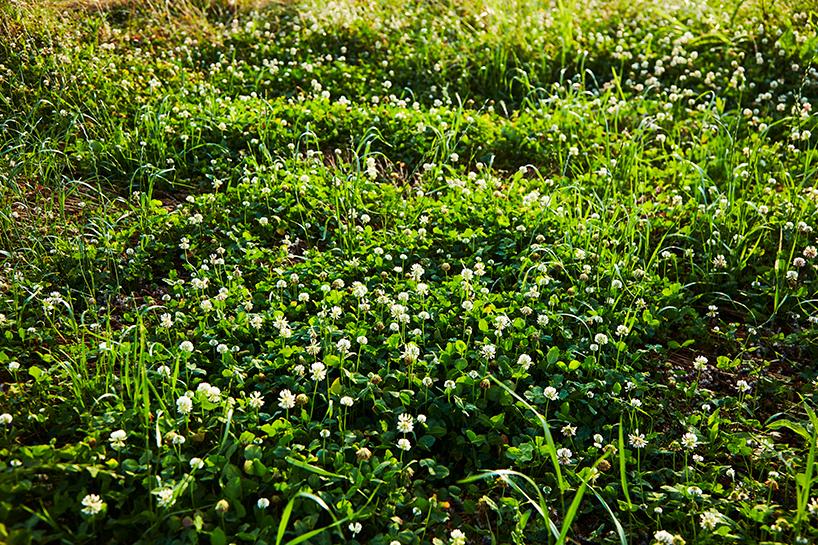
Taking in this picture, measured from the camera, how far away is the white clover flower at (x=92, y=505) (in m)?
2.45

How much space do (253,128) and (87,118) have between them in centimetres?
118

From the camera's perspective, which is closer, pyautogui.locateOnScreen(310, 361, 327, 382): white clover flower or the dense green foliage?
the dense green foliage

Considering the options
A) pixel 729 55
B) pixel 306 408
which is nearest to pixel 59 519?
pixel 306 408

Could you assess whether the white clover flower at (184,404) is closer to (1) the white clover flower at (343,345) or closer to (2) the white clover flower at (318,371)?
(2) the white clover flower at (318,371)

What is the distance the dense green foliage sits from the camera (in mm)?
2791

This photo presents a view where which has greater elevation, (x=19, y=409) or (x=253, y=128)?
(x=253, y=128)

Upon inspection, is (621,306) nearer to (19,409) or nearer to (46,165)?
(19,409)

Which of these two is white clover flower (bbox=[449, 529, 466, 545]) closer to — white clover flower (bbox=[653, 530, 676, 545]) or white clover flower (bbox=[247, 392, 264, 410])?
white clover flower (bbox=[653, 530, 676, 545])

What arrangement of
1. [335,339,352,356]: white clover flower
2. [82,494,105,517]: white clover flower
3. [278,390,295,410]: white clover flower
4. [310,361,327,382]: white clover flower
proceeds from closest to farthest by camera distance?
1. [82,494,105,517]: white clover flower
2. [278,390,295,410]: white clover flower
3. [310,361,327,382]: white clover flower
4. [335,339,352,356]: white clover flower

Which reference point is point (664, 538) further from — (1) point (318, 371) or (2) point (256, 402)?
(2) point (256, 402)

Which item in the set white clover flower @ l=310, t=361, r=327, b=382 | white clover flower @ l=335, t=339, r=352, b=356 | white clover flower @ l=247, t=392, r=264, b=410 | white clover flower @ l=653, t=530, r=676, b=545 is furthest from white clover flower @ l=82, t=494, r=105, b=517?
white clover flower @ l=653, t=530, r=676, b=545

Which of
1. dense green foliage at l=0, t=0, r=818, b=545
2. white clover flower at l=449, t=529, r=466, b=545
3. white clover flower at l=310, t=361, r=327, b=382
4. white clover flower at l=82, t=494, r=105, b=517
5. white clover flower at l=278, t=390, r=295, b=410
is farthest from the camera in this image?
white clover flower at l=310, t=361, r=327, b=382

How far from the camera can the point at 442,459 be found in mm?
3100

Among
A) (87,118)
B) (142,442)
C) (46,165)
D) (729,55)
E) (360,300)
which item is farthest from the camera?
(729,55)
